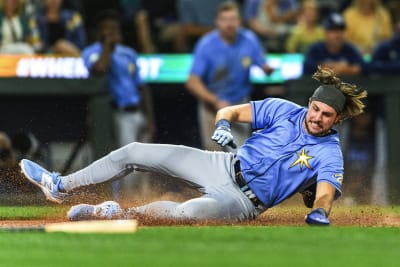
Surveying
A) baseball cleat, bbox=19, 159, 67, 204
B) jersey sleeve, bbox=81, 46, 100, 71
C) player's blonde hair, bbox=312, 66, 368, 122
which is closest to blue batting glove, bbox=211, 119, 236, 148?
player's blonde hair, bbox=312, 66, 368, 122

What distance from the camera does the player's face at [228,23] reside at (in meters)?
15.0

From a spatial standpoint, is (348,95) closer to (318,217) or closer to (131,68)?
(318,217)

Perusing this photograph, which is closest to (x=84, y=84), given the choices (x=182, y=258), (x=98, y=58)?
(x=98, y=58)

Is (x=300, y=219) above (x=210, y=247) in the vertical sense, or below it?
below

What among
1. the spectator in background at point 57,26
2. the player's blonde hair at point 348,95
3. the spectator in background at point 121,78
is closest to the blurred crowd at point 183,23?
the spectator in background at point 57,26

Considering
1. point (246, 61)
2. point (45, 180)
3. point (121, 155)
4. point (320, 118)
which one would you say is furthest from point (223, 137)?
point (246, 61)

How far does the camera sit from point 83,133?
14836mm

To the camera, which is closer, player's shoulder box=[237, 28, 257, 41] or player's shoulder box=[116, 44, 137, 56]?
player's shoulder box=[237, 28, 257, 41]

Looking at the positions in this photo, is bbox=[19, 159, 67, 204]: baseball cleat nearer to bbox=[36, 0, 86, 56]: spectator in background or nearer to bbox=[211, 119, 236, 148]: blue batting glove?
bbox=[211, 119, 236, 148]: blue batting glove

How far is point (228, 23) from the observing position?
15117 mm

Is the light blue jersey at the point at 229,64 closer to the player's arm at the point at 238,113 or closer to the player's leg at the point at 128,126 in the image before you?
the player's leg at the point at 128,126

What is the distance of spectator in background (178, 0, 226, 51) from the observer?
16.6 metres

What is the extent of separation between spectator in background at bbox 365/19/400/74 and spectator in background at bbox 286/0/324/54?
1.02m

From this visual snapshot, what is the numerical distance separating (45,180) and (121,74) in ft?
18.2
